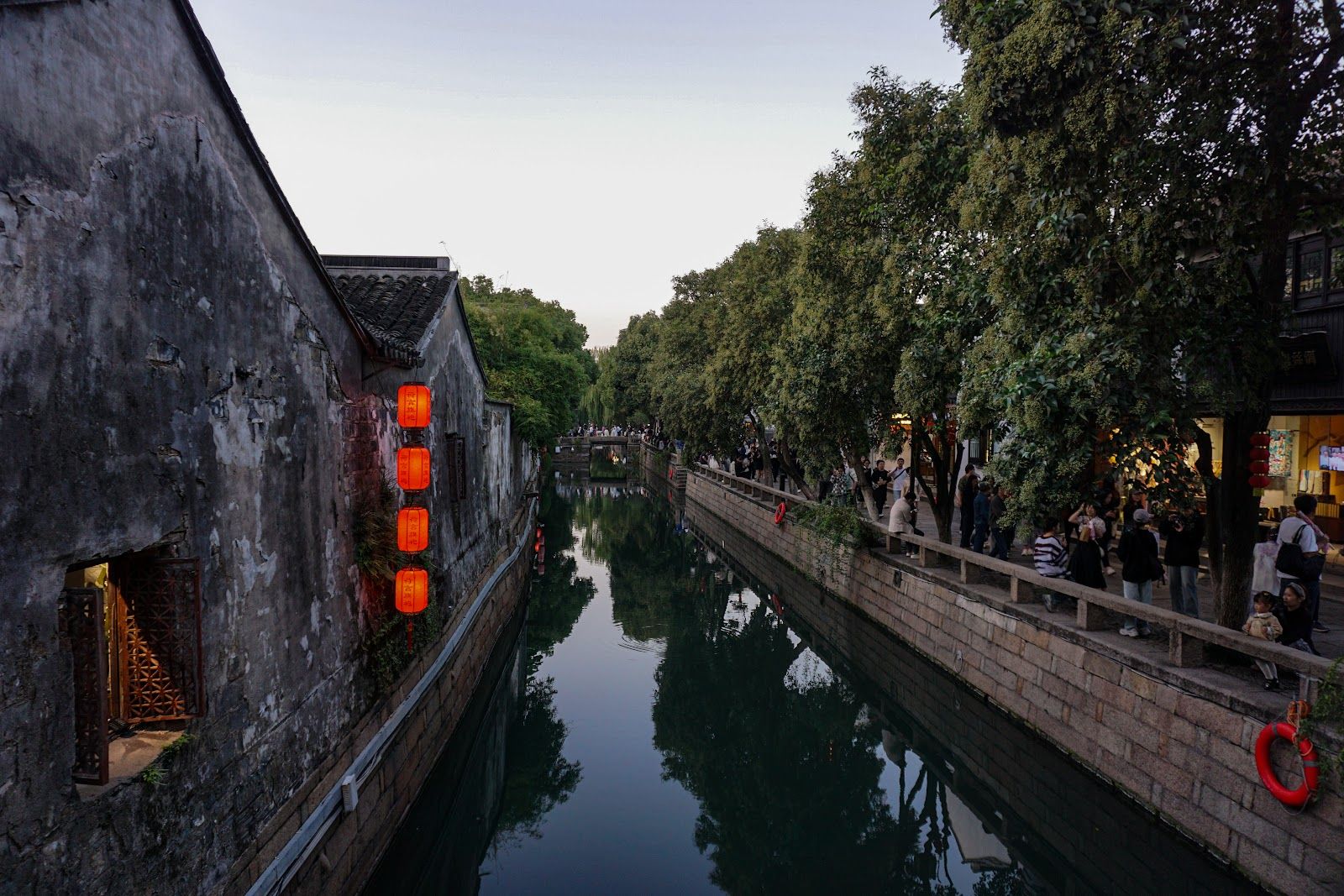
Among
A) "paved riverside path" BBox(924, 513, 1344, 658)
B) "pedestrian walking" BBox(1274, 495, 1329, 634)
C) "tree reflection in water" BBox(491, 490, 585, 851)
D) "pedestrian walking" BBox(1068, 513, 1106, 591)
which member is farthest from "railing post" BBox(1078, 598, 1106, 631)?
"tree reflection in water" BBox(491, 490, 585, 851)

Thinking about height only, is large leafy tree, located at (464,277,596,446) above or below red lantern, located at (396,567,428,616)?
above

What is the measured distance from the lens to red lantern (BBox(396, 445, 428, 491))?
7727 millimetres

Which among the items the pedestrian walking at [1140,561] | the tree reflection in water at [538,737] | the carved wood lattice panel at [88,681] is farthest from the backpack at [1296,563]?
the carved wood lattice panel at [88,681]

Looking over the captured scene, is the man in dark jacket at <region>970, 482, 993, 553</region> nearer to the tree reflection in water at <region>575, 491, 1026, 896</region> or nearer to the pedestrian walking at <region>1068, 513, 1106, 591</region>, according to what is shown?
the tree reflection in water at <region>575, 491, 1026, 896</region>

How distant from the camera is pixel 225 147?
4.72 meters

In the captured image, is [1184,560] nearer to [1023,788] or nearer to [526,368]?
[1023,788]

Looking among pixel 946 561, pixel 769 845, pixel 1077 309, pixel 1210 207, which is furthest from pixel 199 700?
pixel 946 561

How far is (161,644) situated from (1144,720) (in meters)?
7.54

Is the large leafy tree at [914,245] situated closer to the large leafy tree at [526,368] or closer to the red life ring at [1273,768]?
the red life ring at [1273,768]

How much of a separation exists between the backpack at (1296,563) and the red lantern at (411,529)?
8.02 metres

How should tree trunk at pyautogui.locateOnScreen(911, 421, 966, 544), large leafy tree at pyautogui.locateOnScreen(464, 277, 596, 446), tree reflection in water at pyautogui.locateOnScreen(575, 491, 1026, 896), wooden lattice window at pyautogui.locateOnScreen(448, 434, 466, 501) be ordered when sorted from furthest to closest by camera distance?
large leafy tree at pyautogui.locateOnScreen(464, 277, 596, 446) → tree trunk at pyautogui.locateOnScreen(911, 421, 966, 544) → wooden lattice window at pyautogui.locateOnScreen(448, 434, 466, 501) → tree reflection in water at pyautogui.locateOnScreen(575, 491, 1026, 896)

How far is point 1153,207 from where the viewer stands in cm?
668

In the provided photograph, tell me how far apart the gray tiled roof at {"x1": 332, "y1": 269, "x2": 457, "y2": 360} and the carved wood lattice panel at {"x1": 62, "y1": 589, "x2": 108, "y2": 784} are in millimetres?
4496

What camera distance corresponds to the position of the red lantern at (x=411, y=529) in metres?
7.60
